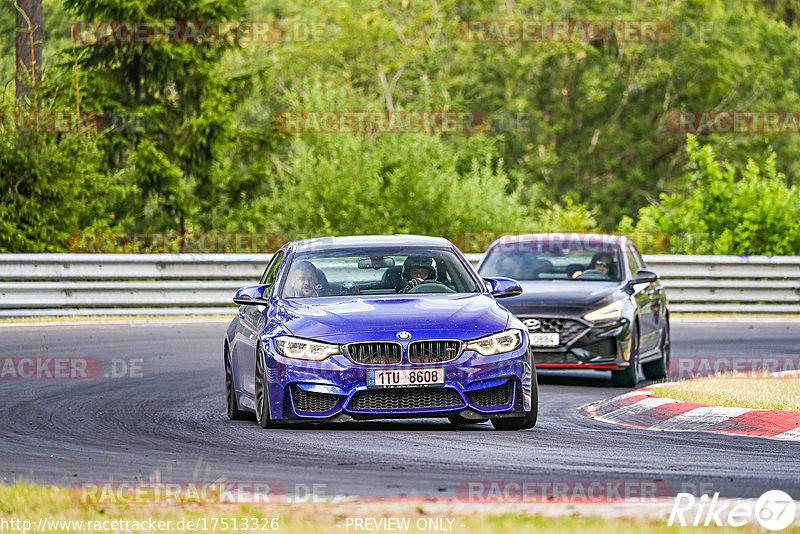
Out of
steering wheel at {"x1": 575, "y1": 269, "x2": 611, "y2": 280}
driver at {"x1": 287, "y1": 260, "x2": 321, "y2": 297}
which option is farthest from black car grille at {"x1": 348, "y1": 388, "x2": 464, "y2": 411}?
steering wheel at {"x1": 575, "y1": 269, "x2": 611, "y2": 280}

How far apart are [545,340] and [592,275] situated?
1.66m

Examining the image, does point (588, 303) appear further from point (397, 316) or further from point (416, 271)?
point (397, 316)

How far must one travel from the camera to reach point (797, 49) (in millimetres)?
67188

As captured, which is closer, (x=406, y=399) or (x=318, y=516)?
(x=318, y=516)

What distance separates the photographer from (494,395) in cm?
964

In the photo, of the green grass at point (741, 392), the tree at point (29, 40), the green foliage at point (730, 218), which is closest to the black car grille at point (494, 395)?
the green grass at point (741, 392)

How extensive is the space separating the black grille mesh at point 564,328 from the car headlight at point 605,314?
124mm

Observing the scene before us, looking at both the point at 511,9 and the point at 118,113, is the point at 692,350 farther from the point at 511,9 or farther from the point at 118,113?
the point at 511,9

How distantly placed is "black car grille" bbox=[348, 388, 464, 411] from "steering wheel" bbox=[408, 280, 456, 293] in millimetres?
1377

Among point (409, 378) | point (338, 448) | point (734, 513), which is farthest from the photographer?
point (409, 378)

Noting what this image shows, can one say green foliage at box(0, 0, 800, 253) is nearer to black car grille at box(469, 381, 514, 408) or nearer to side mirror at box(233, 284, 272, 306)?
side mirror at box(233, 284, 272, 306)

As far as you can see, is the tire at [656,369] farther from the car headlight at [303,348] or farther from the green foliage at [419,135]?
the green foliage at [419,135]

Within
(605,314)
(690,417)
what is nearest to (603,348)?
(605,314)

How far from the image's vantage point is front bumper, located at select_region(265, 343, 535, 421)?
9.46m
